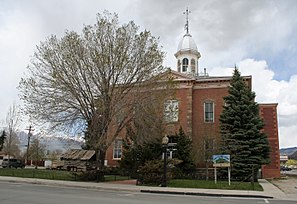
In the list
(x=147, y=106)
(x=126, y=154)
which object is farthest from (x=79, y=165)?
(x=147, y=106)

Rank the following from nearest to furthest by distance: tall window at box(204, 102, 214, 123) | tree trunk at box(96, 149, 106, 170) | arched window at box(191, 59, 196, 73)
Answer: tree trunk at box(96, 149, 106, 170) < tall window at box(204, 102, 214, 123) < arched window at box(191, 59, 196, 73)

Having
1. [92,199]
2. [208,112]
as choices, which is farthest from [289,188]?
[92,199]

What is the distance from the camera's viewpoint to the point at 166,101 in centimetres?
2580

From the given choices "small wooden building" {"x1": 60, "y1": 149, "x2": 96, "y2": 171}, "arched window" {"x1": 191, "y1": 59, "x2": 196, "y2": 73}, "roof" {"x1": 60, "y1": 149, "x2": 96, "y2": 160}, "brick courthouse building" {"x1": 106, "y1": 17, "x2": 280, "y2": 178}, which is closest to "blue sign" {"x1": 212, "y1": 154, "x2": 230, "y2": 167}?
"brick courthouse building" {"x1": 106, "y1": 17, "x2": 280, "y2": 178}

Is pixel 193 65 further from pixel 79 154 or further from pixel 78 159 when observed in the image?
pixel 78 159

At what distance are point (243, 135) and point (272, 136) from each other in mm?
10775

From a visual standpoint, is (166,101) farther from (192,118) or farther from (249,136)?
(192,118)

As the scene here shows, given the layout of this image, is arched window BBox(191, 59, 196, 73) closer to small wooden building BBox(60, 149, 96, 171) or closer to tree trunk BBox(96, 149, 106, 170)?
small wooden building BBox(60, 149, 96, 171)

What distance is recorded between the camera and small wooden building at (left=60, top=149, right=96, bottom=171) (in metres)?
41.3

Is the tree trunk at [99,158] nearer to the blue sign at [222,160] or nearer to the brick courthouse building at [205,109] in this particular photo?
the blue sign at [222,160]

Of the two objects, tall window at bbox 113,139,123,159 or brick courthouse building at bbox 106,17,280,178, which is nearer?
brick courthouse building at bbox 106,17,280,178

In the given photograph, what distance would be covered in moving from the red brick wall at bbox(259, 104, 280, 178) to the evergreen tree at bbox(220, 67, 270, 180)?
7002 millimetres

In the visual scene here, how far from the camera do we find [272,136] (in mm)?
40125

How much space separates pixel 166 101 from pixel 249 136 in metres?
10.4
